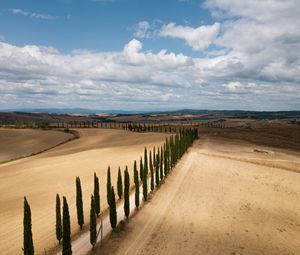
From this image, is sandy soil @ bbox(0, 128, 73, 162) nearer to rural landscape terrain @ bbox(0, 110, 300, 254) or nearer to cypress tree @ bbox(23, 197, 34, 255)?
rural landscape terrain @ bbox(0, 110, 300, 254)

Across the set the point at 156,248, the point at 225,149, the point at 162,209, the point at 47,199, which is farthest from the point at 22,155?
the point at 156,248

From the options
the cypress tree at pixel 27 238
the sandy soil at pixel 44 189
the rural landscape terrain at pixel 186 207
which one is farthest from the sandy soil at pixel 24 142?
the cypress tree at pixel 27 238

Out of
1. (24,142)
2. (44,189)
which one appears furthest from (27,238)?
(24,142)

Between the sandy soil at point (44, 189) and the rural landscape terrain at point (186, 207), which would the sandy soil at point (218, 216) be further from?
the sandy soil at point (44, 189)

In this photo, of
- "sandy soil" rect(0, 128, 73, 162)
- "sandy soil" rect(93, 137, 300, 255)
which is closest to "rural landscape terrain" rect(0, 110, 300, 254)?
"sandy soil" rect(93, 137, 300, 255)

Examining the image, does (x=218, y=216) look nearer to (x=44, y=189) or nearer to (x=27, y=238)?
(x=27, y=238)

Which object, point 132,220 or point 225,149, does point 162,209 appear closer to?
point 132,220
